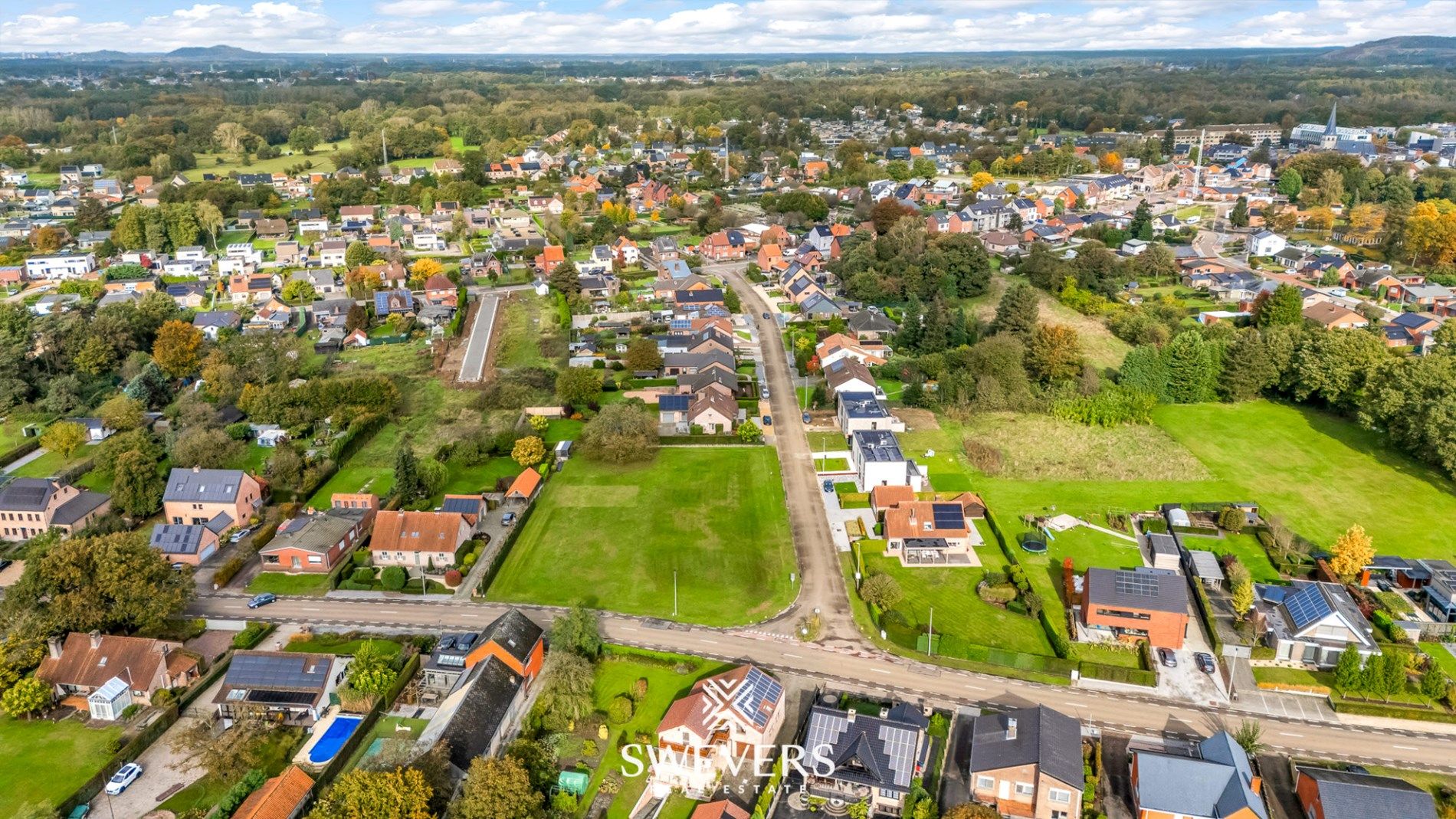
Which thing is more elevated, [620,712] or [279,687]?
[279,687]

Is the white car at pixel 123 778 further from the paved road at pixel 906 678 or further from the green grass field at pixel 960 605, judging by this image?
the green grass field at pixel 960 605

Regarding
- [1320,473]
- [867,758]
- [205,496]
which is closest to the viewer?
[867,758]

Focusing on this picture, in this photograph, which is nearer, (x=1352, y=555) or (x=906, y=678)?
(x=906, y=678)

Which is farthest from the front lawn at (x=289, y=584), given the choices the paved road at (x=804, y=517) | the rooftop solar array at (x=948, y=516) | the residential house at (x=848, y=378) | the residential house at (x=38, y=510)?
the residential house at (x=848, y=378)

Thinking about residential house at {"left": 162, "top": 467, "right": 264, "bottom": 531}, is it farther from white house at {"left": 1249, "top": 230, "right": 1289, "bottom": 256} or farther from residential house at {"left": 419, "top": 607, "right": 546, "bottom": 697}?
white house at {"left": 1249, "top": 230, "right": 1289, "bottom": 256}

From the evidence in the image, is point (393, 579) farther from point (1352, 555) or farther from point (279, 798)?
point (1352, 555)

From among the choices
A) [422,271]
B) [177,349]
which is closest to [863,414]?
[177,349]

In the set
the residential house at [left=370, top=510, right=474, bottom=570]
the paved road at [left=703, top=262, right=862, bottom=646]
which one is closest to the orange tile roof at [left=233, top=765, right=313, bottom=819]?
the residential house at [left=370, top=510, right=474, bottom=570]
